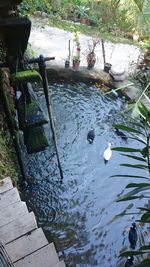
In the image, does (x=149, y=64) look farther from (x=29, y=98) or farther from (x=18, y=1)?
(x=18, y=1)

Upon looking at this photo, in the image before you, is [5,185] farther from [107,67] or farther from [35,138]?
[107,67]

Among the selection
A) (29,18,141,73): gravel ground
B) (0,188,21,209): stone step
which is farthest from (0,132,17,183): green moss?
(29,18,141,73): gravel ground

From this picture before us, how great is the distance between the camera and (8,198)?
288cm

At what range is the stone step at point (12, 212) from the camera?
2721 millimetres

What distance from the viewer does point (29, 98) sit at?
345 cm

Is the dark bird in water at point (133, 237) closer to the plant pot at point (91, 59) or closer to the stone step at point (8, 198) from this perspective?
the stone step at point (8, 198)

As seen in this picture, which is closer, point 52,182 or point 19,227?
point 19,227

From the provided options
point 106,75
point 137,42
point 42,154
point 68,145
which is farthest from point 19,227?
point 137,42

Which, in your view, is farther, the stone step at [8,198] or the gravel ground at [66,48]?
Answer: the gravel ground at [66,48]

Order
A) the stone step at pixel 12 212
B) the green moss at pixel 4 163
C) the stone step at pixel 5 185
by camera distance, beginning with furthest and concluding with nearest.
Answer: the green moss at pixel 4 163 → the stone step at pixel 5 185 → the stone step at pixel 12 212

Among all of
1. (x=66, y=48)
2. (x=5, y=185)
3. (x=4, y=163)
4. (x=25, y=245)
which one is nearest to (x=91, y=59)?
(x=66, y=48)

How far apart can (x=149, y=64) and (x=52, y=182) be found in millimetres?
4463

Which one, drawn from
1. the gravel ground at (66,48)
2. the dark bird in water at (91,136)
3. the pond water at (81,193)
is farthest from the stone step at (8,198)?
the gravel ground at (66,48)

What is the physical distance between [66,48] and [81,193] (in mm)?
5465
